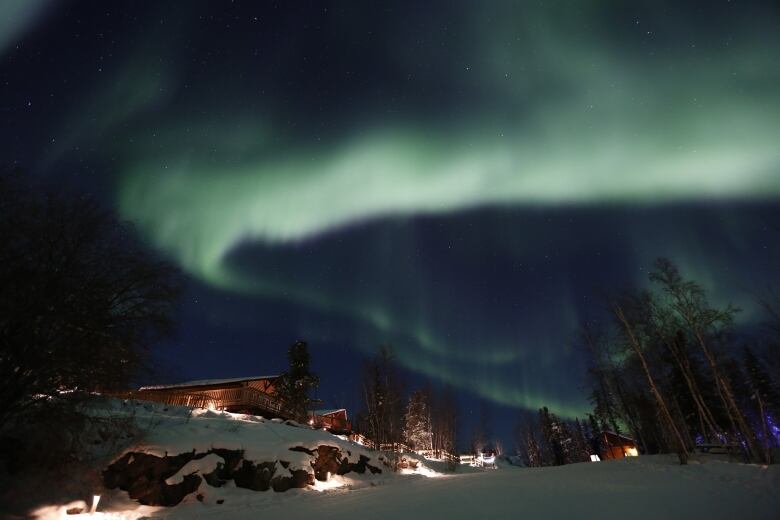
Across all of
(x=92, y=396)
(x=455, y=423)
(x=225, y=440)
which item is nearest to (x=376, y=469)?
(x=225, y=440)

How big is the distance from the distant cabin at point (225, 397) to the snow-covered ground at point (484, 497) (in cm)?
755

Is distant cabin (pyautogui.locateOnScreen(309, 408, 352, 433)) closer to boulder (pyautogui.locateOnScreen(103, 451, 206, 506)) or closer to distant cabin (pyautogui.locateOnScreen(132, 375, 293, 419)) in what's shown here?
distant cabin (pyautogui.locateOnScreen(132, 375, 293, 419))

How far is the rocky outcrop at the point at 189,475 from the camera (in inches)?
528

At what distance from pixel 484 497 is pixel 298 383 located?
27929mm

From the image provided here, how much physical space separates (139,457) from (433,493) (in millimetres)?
10763

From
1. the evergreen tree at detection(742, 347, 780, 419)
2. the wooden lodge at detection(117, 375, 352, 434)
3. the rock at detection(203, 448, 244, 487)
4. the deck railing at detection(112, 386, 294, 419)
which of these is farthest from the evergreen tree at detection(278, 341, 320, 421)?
the evergreen tree at detection(742, 347, 780, 419)

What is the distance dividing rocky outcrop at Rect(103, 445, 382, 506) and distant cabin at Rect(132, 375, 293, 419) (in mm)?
8422

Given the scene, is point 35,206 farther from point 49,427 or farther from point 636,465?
point 636,465

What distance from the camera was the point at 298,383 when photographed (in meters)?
36.6

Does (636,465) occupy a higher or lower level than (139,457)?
lower

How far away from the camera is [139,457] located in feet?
46.9

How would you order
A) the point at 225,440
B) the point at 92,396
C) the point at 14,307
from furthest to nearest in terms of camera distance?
the point at 225,440
the point at 92,396
the point at 14,307

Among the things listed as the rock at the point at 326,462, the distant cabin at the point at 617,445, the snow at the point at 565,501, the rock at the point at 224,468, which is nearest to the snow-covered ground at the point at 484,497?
the snow at the point at 565,501

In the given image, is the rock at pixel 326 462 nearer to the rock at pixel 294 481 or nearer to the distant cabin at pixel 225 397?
the rock at pixel 294 481
